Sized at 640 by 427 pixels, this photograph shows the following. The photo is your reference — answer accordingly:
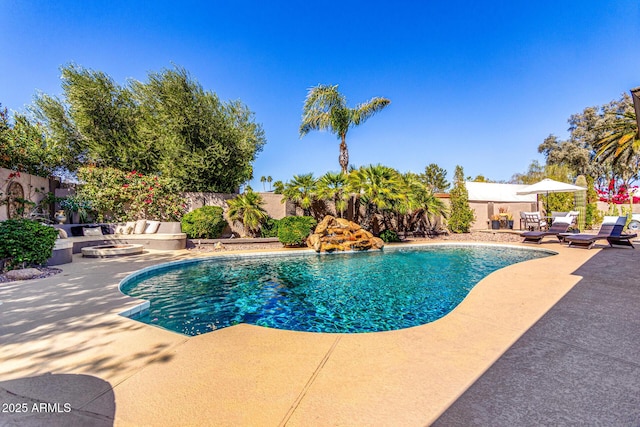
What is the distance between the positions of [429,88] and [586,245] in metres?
12.1

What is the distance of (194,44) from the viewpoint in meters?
13.5

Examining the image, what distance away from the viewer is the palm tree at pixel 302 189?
12992 millimetres

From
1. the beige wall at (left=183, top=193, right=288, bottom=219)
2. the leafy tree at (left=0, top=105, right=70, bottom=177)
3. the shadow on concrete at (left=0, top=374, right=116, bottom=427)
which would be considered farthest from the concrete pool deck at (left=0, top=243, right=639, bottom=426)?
the leafy tree at (left=0, top=105, right=70, bottom=177)

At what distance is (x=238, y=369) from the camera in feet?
8.21

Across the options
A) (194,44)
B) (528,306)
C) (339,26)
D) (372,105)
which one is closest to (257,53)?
(194,44)

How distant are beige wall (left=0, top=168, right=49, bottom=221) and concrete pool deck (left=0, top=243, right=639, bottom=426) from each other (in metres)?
10.3

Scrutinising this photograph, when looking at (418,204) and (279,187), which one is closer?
(279,187)

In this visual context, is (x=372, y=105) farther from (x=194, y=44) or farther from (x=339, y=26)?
(x=194, y=44)

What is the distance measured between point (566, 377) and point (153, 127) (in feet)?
54.9

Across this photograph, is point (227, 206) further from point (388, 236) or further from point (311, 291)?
point (311, 291)

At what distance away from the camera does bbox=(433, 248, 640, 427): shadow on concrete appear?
184 centimetres

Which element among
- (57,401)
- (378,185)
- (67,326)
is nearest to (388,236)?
(378,185)

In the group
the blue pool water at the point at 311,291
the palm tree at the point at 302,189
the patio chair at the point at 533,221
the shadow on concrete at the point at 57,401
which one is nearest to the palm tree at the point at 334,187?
the palm tree at the point at 302,189

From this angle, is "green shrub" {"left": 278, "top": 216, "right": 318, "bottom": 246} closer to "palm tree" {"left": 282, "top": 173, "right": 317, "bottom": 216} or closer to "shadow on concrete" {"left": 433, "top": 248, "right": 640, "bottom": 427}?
"palm tree" {"left": 282, "top": 173, "right": 317, "bottom": 216}
